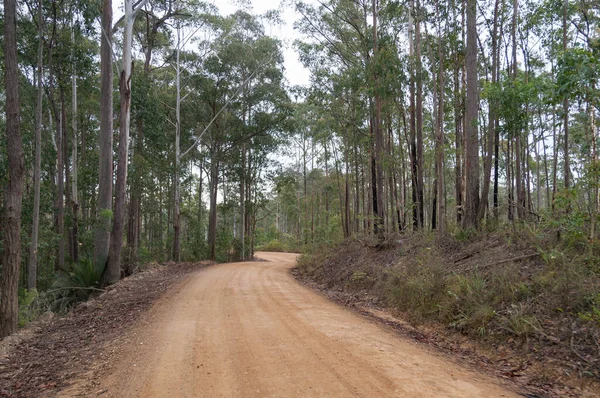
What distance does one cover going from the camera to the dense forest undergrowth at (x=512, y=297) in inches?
184

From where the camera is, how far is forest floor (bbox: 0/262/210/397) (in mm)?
4359

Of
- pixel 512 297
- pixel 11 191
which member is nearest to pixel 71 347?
pixel 11 191

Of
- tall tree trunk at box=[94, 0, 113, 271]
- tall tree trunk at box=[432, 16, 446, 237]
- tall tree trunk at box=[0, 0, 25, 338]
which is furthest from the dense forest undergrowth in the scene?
tall tree trunk at box=[94, 0, 113, 271]

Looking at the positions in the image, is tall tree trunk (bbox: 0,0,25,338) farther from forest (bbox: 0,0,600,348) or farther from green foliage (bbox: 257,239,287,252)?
green foliage (bbox: 257,239,287,252)

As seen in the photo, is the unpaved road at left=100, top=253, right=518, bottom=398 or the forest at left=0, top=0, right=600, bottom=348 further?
the forest at left=0, top=0, right=600, bottom=348

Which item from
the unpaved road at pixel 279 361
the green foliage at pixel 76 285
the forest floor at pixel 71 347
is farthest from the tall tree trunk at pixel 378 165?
the green foliage at pixel 76 285

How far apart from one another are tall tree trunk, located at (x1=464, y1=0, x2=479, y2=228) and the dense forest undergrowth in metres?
0.75

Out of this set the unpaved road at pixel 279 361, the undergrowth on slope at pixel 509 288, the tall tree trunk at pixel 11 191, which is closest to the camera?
the unpaved road at pixel 279 361

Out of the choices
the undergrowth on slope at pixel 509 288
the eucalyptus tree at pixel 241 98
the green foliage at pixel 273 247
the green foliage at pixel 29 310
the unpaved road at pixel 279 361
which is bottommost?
the green foliage at pixel 273 247

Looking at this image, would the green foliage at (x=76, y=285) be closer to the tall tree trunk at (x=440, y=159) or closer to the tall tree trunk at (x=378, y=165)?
the tall tree trunk at (x=378, y=165)

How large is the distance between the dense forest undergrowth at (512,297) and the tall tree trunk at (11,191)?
751cm

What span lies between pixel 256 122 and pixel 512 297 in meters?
23.8

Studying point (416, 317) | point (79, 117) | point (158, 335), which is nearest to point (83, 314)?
point (158, 335)

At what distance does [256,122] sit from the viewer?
2777 cm
